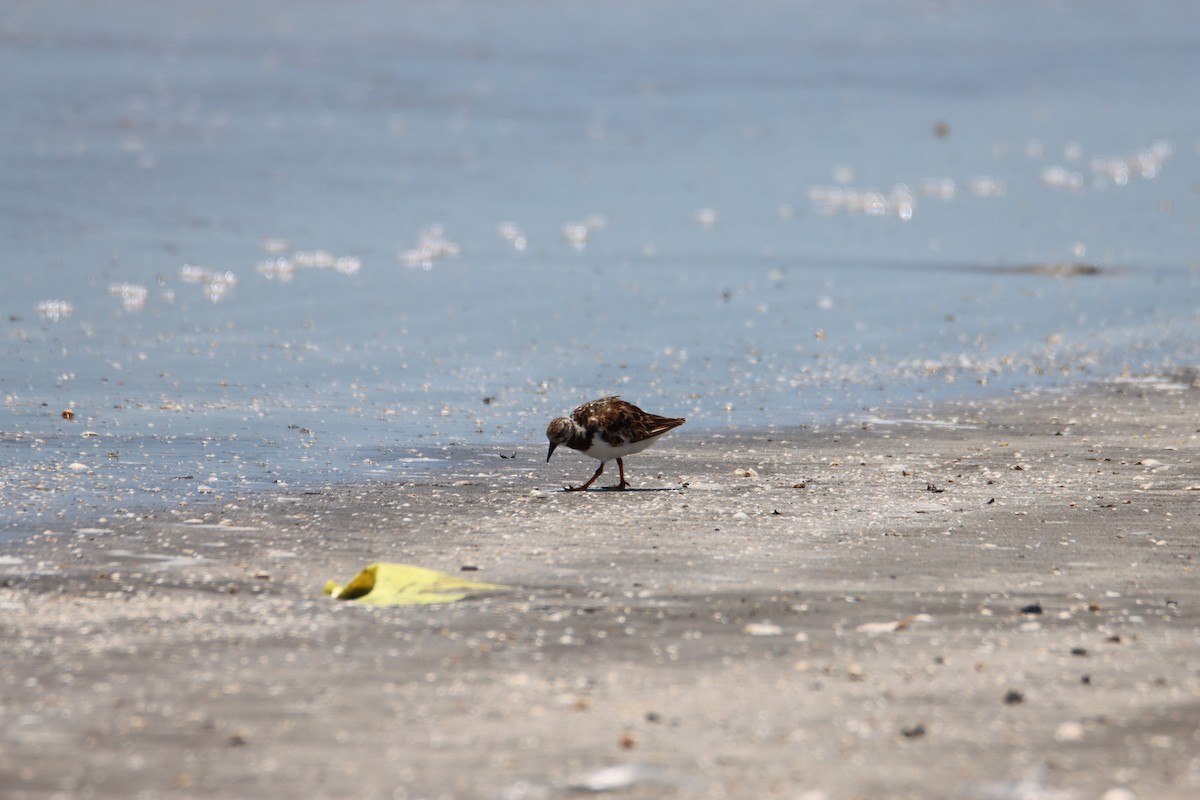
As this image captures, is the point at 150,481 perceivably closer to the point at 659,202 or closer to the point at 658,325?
the point at 658,325

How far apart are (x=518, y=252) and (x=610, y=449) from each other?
8.98m

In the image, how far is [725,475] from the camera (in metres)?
9.84

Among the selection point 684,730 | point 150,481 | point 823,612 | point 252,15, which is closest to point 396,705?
point 684,730

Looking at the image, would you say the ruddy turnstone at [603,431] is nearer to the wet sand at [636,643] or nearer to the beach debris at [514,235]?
the wet sand at [636,643]

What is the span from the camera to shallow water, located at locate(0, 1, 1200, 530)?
11.4 meters

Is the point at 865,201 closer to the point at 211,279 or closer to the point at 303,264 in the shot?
the point at 303,264

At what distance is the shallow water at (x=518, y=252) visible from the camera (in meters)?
11.4

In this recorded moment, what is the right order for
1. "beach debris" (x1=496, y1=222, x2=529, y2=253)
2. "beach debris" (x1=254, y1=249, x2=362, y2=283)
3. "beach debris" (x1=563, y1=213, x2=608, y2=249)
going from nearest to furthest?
"beach debris" (x1=254, y1=249, x2=362, y2=283), "beach debris" (x1=496, y1=222, x2=529, y2=253), "beach debris" (x1=563, y1=213, x2=608, y2=249)

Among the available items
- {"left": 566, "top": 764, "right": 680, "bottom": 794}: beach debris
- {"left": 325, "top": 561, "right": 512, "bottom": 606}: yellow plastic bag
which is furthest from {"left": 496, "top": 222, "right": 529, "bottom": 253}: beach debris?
{"left": 566, "top": 764, "right": 680, "bottom": 794}: beach debris

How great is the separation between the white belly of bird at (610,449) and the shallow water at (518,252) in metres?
1.06

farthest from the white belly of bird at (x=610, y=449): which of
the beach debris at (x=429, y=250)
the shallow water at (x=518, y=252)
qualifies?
the beach debris at (x=429, y=250)

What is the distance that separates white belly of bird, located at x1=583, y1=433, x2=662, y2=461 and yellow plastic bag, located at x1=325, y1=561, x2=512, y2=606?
7.74 feet

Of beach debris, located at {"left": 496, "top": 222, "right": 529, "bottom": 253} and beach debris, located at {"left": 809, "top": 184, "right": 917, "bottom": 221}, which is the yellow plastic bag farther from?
beach debris, located at {"left": 809, "top": 184, "right": 917, "bottom": 221}

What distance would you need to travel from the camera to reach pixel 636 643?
6.43 meters
